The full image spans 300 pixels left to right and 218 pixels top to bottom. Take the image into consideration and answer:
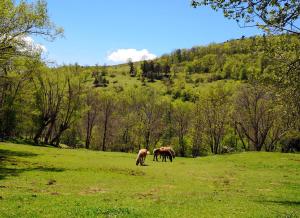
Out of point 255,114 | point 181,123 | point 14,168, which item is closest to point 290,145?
point 255,114

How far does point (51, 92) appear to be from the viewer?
78750 millimetres

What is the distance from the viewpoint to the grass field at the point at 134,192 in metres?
18.2

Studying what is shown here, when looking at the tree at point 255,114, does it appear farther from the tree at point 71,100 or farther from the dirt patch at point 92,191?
the dirt patch at point 92,191

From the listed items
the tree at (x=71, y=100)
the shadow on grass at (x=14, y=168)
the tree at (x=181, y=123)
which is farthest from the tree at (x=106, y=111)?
the shadow on grass at (x=14, y=168)

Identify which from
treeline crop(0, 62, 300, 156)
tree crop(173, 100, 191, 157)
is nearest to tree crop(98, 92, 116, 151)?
treeline crop(0, 62, 300, 156)

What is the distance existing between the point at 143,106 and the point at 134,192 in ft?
311

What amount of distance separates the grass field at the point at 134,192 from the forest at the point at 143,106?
299 inches

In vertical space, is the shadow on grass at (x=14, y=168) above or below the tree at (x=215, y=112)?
below

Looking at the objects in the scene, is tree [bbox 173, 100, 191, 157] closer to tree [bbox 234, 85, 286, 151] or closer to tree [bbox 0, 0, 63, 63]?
tree [bbox 234, 85, 286, 151]

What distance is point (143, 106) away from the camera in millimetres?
120188

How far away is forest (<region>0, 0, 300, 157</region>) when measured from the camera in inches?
1048

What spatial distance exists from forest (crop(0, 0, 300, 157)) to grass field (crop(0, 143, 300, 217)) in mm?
7585

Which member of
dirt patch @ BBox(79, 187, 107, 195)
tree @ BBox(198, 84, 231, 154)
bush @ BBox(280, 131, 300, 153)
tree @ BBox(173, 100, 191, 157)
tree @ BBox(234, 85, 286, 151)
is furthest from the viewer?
tree @ BBox(173, 100, 191, 157)

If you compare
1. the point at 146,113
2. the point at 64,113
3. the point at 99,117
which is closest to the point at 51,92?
the point at 64,113
